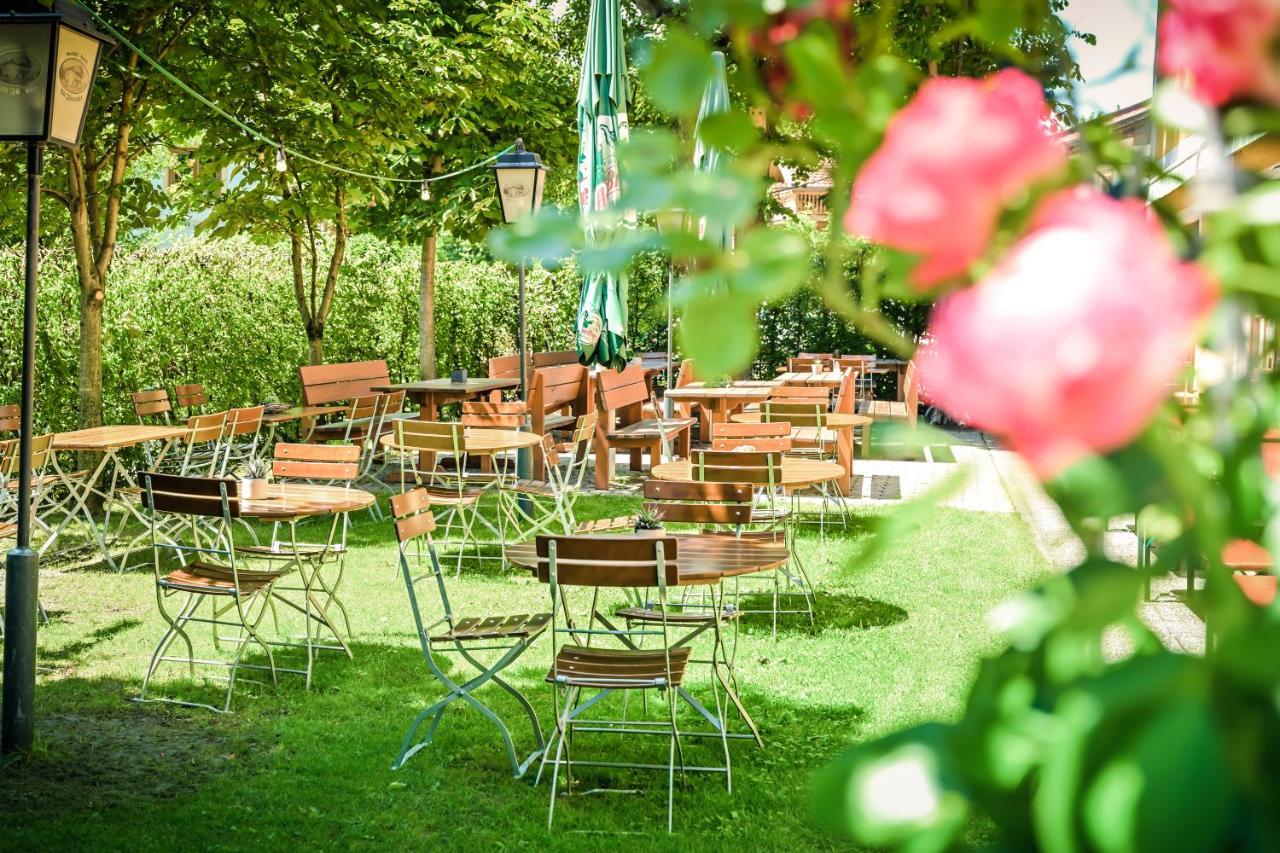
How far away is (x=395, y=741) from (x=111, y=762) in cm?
110

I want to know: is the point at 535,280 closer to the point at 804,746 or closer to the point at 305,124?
the point at 305,124

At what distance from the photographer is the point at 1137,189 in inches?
23.9

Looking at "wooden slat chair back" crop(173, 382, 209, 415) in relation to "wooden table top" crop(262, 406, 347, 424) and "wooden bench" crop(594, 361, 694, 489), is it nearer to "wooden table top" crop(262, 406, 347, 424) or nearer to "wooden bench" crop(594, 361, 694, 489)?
"wooden table top" crop(262, 406, 347, 424)

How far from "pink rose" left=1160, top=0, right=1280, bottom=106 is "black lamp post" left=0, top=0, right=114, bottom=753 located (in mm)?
4869

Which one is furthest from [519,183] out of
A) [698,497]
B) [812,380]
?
[698,497]

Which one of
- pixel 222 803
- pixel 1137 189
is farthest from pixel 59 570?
pixel 1137 189

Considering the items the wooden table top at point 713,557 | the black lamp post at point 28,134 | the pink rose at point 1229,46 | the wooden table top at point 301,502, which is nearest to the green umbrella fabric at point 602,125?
the wooden table top at point 301,502

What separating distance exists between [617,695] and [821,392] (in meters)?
5.37

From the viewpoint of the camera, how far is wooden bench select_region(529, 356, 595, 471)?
1129 centimetres

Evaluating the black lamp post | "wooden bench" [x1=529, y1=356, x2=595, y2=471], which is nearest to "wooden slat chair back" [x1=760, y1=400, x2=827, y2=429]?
"wooden bench" [x1=529, y1=356, x2=595, y2=471]

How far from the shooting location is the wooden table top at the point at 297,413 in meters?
11.8

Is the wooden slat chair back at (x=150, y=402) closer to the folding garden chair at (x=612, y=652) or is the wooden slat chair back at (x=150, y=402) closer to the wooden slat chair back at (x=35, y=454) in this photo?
the wooden slat chair back at (x=35, y=454)

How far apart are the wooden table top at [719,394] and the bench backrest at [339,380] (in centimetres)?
367

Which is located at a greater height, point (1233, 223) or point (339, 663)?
point (1233, 223)
